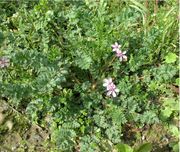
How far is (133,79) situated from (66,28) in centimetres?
81

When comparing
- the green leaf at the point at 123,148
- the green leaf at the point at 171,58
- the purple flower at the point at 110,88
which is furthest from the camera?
the green leaf at the point at 171,58

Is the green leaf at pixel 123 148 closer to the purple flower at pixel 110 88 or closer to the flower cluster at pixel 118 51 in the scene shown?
the purple flower at pixel 110 88

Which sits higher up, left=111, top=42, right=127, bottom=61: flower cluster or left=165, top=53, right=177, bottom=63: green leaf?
left=165, top=53, right=177, bottom=63: green leaf

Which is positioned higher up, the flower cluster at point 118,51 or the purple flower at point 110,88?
the flower cluster at point 118,51

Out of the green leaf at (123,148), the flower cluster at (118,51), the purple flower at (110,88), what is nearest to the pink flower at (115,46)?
the flower cluster at (118,51)

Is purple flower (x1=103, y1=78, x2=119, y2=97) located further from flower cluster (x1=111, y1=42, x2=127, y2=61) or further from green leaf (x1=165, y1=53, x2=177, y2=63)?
green leaf (x1=165, y1=53, x2=177, y2=63)

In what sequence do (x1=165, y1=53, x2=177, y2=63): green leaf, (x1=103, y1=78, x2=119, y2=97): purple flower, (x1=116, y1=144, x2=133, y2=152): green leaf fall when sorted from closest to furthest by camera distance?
(x1=116, y1=144, x2=133, y2=152): green leaf → (x1=103, y1=78, x2=119, y2=97): purple flower → (x1=165, y1=53, x2=177, y2=63): green leaf

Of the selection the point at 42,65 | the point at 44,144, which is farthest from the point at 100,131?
the point at 42,65

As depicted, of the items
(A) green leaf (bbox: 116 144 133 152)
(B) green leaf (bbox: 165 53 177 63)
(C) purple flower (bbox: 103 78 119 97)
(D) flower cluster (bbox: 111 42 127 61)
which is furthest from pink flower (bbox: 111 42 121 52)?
(A) green leaf (bbox: 116 144 133 152)

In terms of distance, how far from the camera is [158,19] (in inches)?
140

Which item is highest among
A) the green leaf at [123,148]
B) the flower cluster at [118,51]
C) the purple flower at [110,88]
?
the flower cluster at [118,51]

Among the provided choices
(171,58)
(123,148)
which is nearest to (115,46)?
(171,58)

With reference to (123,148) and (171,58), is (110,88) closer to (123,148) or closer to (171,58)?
(123,148)

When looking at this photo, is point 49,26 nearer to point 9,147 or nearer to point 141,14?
point 141,14
